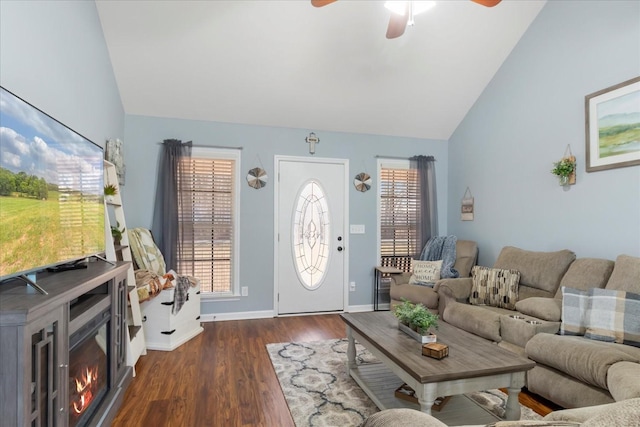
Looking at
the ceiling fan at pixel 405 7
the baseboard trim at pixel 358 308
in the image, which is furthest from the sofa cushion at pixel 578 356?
the baseboard trim at pixel 358 308

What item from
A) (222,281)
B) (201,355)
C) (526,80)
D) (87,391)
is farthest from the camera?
→ (222,281)

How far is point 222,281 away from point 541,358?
137 inches

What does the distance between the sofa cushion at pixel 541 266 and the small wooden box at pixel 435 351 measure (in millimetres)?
1776

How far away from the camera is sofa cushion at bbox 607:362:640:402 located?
1.75 meters

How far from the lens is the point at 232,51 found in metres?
3.66

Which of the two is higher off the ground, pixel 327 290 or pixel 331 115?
pixel 331 115

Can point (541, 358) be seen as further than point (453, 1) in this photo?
No

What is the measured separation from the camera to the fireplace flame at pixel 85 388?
1779 mm

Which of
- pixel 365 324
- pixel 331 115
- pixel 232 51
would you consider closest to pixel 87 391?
pixel 365 324

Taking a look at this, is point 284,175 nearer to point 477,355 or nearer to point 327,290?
point 327,290

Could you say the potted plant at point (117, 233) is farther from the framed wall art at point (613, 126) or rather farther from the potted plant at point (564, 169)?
the framed wall art at point (613, 126)

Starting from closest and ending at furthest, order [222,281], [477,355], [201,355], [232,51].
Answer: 1. [477,355]
2. [201,355]
3. [232,51]
4. [222,281]

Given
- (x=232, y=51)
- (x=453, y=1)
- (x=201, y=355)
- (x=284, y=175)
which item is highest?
(x=453, y=1)

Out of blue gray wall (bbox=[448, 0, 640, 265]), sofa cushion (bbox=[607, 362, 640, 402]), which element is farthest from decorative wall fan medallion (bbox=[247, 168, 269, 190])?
sofa cushion (bbox=[607, 362, 640, 402])
